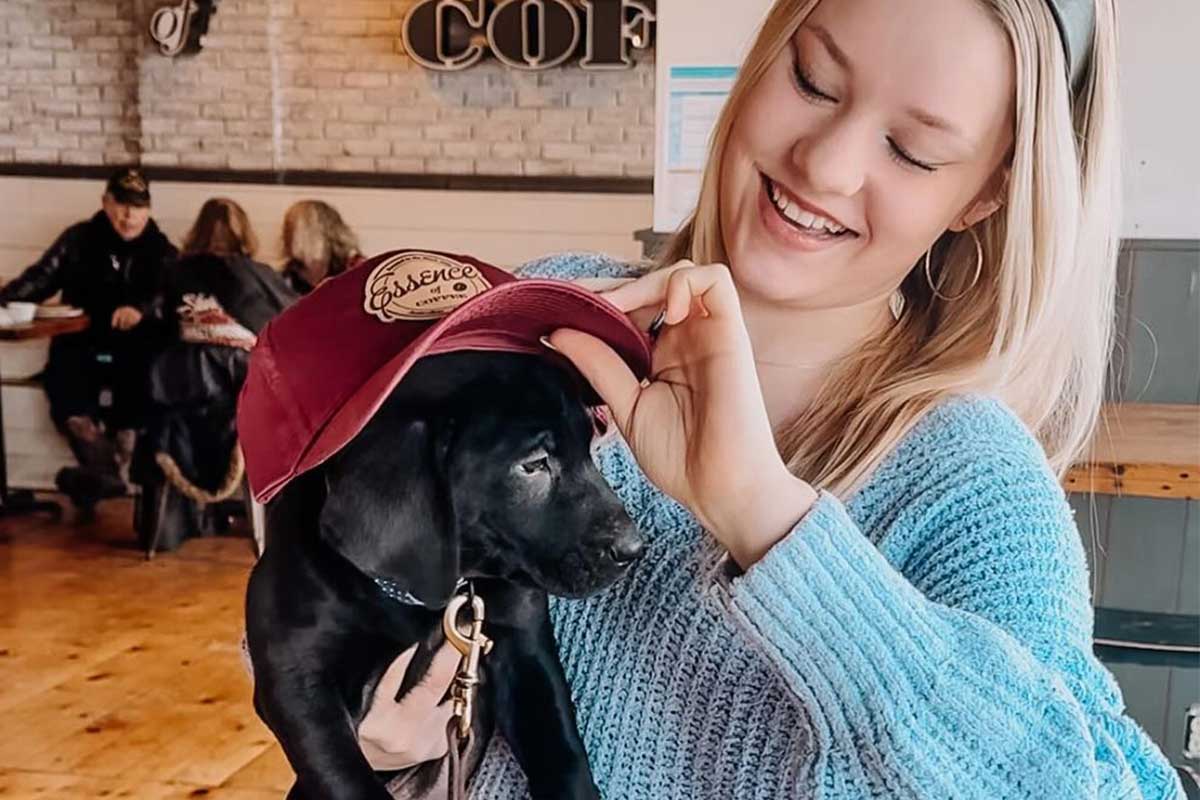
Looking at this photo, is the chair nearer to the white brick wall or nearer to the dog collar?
the white brick wall

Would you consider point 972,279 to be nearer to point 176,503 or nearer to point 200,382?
point 200,382

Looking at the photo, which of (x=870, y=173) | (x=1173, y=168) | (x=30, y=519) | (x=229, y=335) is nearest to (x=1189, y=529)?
(x=1173, y=168)

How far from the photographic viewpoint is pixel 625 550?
917 millimetres

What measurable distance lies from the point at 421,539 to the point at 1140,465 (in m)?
1.94

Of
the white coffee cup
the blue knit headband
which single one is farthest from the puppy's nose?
the white coffee cup

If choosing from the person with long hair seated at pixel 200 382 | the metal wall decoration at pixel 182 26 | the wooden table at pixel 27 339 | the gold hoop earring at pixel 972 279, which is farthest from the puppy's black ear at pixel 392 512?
the metal wall decoration at pixel 182 26

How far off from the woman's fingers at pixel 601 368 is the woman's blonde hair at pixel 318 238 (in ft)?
16.5

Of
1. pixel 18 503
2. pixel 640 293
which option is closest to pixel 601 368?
pixel 640 293

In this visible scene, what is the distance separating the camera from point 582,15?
5891 mm

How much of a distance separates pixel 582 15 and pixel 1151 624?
176 inches

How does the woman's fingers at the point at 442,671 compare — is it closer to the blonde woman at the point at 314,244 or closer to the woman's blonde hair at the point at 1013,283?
the woman's blonde hair at the point at 1013,283

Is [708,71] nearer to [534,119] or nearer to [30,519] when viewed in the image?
[534,119]

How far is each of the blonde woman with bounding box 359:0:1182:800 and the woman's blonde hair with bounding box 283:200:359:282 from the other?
4860 millimetres

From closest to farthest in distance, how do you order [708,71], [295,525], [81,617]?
[295,525] < [708,71] < [81,617]
